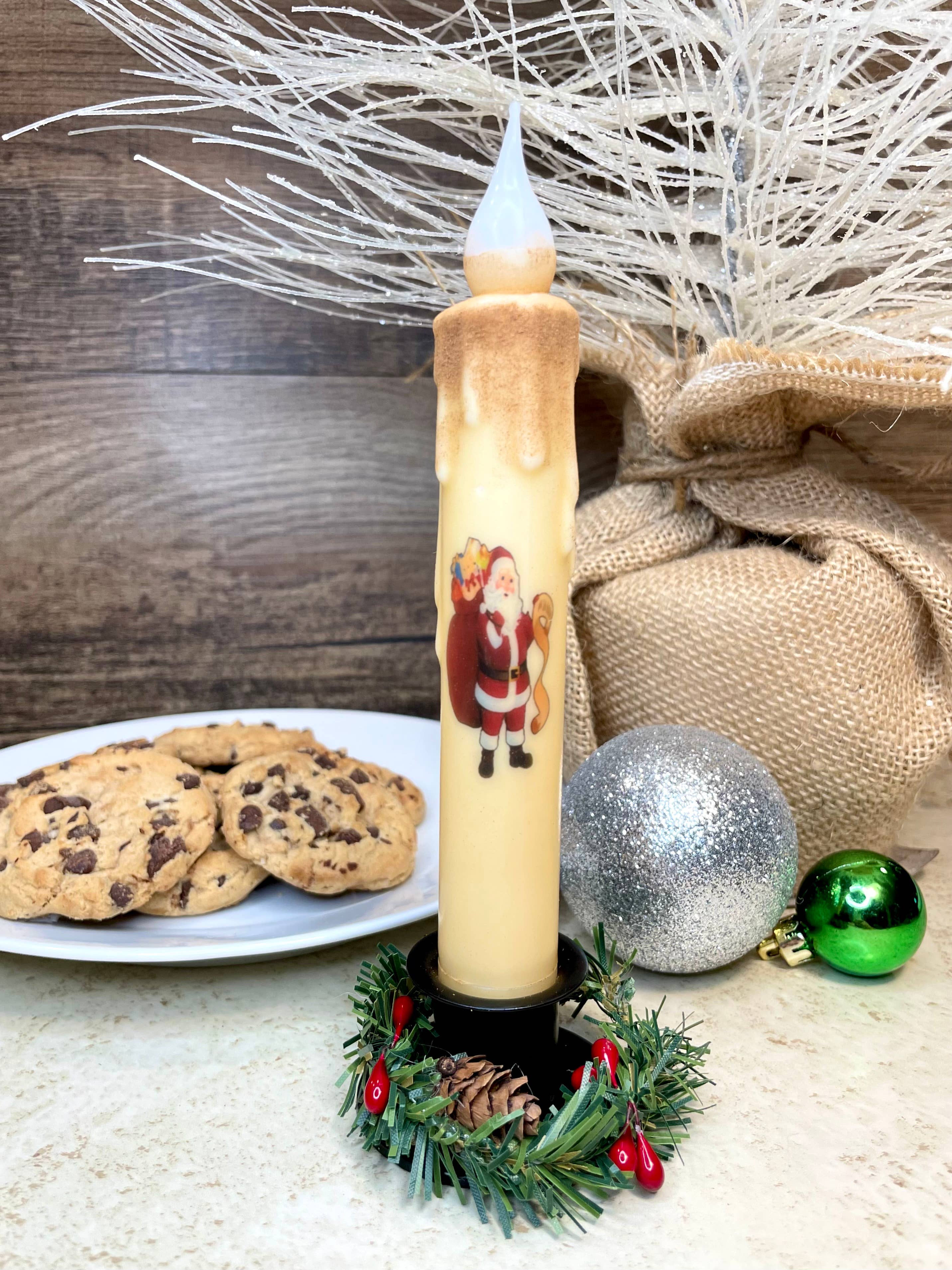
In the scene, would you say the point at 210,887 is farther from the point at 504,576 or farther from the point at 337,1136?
the point at 504,576

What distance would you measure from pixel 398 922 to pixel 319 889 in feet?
0.19

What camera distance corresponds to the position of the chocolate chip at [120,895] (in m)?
0.51

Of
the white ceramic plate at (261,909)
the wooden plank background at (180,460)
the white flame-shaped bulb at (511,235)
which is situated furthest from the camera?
the wooden plank background at (180,460)

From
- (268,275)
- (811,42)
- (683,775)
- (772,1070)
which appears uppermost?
(811,42)

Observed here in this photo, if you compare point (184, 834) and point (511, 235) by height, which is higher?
point (511, 235)

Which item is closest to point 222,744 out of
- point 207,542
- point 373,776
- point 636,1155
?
point 373,776

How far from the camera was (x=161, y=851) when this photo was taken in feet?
1.75

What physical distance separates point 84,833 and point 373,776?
173mm

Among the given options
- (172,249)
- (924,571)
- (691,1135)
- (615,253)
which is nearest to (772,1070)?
(691,1135)

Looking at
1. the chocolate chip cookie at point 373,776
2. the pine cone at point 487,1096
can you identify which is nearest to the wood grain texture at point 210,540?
the chocolate chip cookie at point 373,776

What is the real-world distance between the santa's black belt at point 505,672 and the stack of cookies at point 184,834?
22cm

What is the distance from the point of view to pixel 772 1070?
0.48 m

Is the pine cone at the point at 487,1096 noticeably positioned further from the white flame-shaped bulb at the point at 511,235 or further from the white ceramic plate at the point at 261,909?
the white flame-shaped bulb at the point at 511,235

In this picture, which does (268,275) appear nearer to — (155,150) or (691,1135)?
(155,150)
